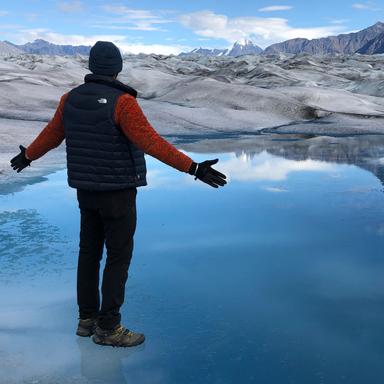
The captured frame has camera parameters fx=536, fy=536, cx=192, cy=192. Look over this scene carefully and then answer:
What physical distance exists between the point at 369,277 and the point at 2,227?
353 cm

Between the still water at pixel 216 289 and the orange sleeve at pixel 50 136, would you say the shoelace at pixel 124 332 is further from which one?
the orange sleeve at pixel 50 136

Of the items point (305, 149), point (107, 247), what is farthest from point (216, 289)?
point (305, 149)

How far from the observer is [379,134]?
1471 cm

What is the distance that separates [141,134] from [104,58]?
506 millimetres

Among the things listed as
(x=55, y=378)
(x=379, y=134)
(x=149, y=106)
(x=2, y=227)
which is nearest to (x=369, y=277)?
(x=55, y=378)

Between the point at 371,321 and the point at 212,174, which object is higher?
the point at 212,174

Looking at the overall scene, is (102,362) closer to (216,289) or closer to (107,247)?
(107,247)

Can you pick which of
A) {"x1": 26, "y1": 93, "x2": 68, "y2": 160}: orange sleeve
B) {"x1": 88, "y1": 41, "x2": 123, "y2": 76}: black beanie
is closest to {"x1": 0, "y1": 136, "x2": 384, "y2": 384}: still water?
{"x1": 26, "y1": 93, "x2": 68, "y2": 160}: orange sleeve

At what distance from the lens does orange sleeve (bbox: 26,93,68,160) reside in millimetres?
3158

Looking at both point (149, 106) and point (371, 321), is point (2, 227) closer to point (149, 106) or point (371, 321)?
point (371, 321)

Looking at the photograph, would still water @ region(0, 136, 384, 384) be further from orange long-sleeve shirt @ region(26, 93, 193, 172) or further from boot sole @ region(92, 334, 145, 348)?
orange long-sleeve shirt @ region(26, 93, 193, 172)

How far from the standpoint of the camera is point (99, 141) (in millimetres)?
2934

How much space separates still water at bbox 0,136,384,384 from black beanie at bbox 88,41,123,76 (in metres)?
1.57

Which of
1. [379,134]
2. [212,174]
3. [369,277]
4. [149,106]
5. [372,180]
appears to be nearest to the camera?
[212,174]
